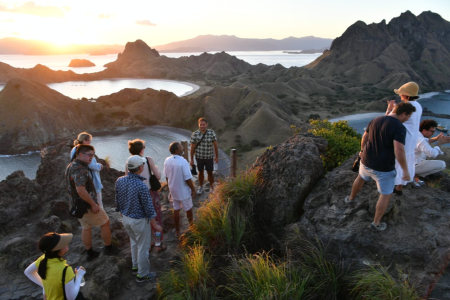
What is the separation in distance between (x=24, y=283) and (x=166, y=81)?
134m

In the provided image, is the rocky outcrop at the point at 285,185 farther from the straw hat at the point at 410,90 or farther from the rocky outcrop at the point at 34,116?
the rocky outcrop at the point at 34,116

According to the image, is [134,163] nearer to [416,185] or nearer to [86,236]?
[86,236]

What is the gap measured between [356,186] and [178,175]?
305 centimetres

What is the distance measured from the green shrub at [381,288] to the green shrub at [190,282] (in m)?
1.88

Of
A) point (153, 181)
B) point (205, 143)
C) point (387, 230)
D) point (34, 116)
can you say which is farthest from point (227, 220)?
point (34, 116)

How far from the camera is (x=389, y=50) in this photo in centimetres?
11981

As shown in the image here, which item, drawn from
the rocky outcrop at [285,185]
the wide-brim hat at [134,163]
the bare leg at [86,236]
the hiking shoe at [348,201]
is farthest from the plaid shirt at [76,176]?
the hiking shoe at [348,201]

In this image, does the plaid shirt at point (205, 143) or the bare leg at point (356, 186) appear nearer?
the bare leg at point (356, 186)

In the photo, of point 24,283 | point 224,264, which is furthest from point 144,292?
point 24,283

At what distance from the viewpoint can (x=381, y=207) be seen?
4176 millimetres

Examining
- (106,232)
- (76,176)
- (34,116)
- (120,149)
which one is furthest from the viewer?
(34,116)

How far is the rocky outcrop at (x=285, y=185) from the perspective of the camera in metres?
5.29

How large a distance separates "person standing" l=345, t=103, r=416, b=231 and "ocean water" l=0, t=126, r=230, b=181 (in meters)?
25.6

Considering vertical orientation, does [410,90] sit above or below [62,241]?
above
